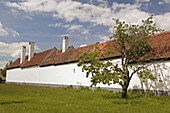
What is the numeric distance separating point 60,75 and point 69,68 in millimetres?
2425

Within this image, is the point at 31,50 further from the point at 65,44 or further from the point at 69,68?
the point at 69,68

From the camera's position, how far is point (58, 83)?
26.8 meters

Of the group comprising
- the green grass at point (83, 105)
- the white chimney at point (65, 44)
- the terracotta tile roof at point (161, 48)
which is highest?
the white chimney at point (65, 44)

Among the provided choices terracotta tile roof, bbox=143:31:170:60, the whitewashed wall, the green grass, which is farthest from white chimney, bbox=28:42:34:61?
terracotta tile roof, bbox=143:31:170:60

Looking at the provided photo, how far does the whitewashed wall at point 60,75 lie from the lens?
1634 centimetres

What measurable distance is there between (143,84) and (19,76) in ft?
104

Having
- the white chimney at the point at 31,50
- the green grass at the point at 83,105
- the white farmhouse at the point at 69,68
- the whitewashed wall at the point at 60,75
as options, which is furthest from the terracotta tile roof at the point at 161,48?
the white chimney at the point at 31,50

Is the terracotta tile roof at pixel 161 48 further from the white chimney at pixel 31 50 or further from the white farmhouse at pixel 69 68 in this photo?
the white chimney at pixel 31 50

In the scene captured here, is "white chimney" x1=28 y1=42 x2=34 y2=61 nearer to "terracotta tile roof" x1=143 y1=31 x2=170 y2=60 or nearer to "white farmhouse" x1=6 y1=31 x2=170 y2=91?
"white farmhouse" x1=6 y1=31 x2=170 y2=91

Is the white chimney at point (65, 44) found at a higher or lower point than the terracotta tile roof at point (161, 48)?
higher

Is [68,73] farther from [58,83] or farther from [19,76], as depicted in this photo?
[19,76]

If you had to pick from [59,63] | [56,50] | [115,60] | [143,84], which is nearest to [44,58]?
[56,50]

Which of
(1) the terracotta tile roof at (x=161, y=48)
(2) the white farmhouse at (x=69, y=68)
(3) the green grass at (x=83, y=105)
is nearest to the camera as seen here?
(3) the green grass at (x=83, y=105)

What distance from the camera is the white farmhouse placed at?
1417cm
